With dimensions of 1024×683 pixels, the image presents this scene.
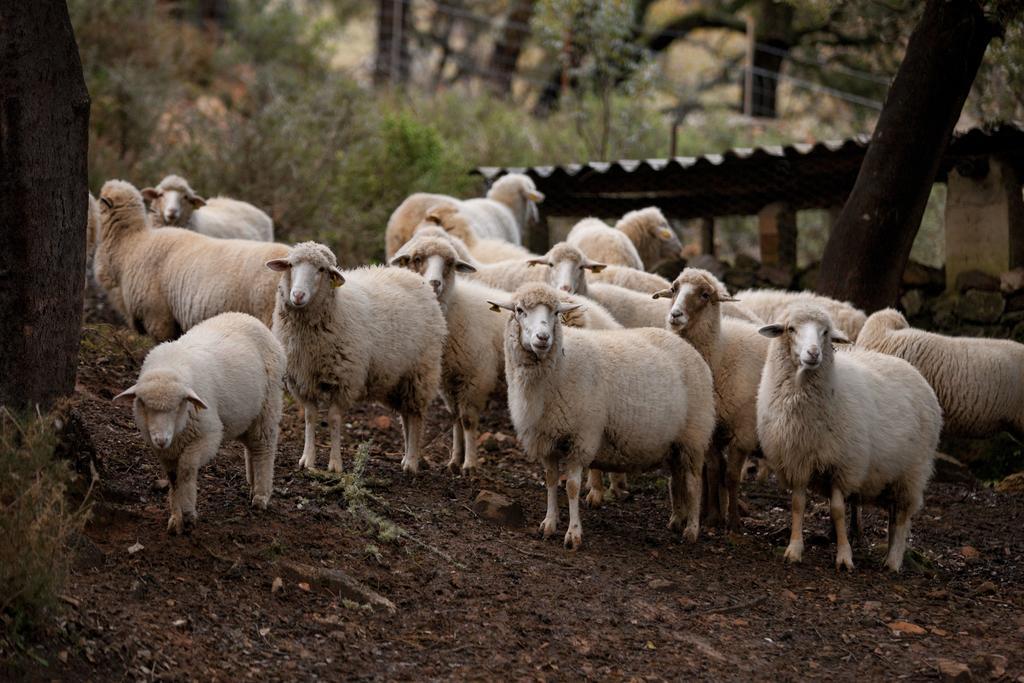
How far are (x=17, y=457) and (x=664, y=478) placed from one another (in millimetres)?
5253

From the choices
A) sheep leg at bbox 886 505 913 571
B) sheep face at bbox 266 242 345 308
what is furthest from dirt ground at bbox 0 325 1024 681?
sheep face at bbox 266 242 345 308

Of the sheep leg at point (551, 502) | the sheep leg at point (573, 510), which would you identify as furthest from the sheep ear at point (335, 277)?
the sheep leg at point (573, 510)

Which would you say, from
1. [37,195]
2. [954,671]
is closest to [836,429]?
[954,671]

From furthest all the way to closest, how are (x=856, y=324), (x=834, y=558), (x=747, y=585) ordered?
(x=856, y=324) < (x=834, y=558) < (x=747, y=585)

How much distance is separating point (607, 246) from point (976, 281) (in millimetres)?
3747

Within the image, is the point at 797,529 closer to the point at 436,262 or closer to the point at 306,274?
the point at 436,262

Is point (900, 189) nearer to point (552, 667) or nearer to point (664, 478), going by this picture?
point (664, 478)

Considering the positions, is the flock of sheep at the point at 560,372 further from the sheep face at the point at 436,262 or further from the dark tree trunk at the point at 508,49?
the dark tree trunk at the point at 508,49

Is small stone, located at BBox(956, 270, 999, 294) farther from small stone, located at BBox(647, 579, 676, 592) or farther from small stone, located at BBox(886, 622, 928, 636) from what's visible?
small stone, located at BBox(647, 579, 676, 592)

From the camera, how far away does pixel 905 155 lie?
9.84m

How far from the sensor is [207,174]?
45.5 ft

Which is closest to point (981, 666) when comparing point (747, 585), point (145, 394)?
point (747, 585)

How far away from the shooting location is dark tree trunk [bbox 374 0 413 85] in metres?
23.0

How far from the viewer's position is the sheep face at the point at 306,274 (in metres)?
7.18
